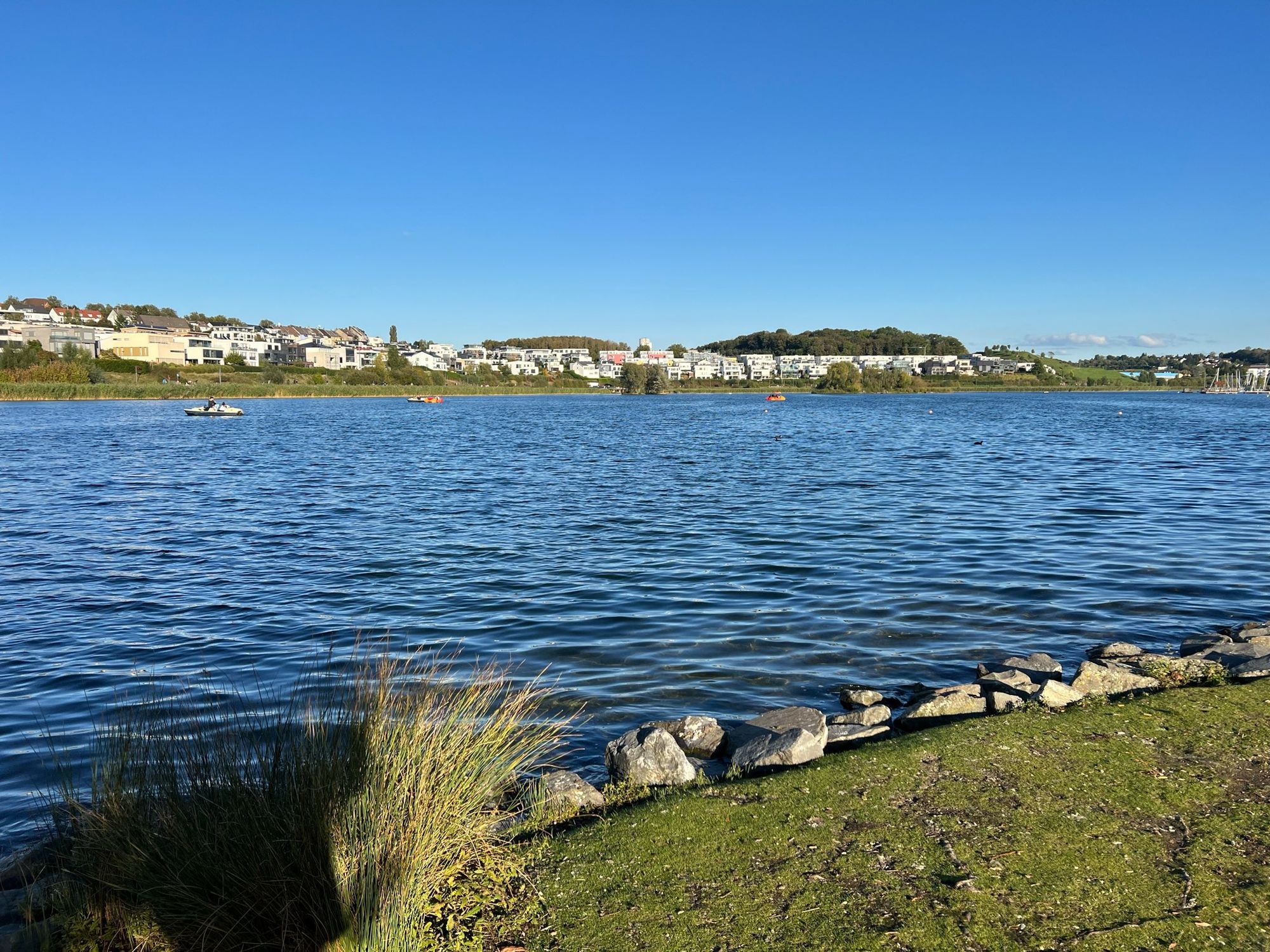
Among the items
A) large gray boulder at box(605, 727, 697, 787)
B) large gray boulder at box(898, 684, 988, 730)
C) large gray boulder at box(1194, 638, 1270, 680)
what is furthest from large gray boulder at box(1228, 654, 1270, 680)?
large gray boulder at box(605, 727, 697, 787)

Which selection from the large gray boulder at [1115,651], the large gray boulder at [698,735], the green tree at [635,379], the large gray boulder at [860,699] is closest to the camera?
the large gray boulder at [698,735]

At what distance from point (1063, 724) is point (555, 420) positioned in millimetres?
72488

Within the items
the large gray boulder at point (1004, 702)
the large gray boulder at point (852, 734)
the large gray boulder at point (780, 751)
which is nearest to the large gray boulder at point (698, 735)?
the large gray boulder at point (780, 751)

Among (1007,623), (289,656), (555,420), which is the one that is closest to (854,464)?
(1007,623)

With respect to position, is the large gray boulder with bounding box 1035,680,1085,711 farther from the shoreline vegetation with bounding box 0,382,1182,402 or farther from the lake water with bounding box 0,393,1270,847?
the shoreline vegetation with bounding box 0,382,1182,402

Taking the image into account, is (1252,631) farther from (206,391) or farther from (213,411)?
(206,391)

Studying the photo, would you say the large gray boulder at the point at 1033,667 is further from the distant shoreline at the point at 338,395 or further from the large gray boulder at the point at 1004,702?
the distant shoreline at the point at 338,395

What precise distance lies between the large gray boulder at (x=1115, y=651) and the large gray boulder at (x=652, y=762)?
19.2 ft

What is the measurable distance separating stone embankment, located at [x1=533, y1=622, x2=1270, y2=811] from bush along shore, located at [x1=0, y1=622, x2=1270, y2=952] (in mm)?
30

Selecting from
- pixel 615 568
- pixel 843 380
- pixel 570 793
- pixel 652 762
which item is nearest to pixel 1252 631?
pixel 652 762

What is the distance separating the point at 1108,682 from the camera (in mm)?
8672

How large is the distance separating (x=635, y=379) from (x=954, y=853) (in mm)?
177477

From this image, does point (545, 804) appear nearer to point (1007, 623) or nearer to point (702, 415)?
point (1007, 623)

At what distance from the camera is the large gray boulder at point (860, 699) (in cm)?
926
